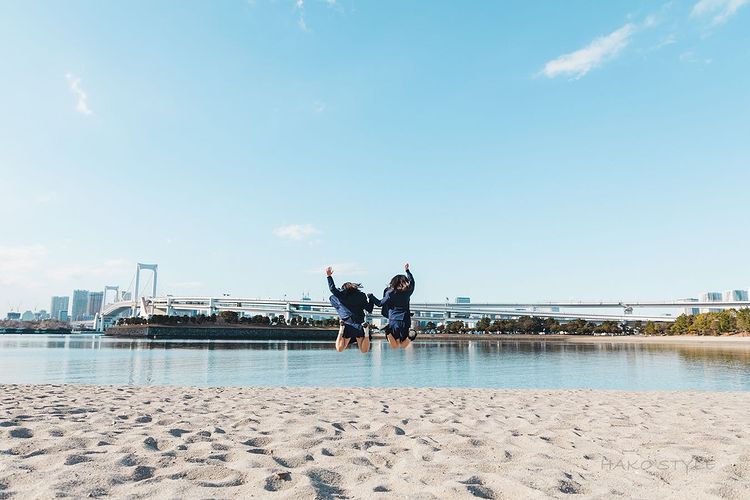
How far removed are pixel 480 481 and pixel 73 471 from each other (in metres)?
3.24

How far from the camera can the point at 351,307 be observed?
7.90 metres

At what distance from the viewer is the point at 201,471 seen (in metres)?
4.30

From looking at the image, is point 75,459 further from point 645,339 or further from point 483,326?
point 483,326

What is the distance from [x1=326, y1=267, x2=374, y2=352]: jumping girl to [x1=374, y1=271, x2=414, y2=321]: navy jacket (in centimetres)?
22

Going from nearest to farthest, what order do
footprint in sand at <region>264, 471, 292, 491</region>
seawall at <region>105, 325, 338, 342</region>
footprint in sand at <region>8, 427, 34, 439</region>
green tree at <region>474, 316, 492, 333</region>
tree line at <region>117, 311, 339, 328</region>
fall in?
footprint in sand at <region>264, 471, 292, 491</region> < footprint in sand at <region>8, 427, 34, 439</region> < seawall at <region>105, 325, 338, 342</region> < tree line at <region>117, 311, 339, 328</region> < green tree at <region>474, 316, 492, 333</region>

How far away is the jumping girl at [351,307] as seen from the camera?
25.7 feet

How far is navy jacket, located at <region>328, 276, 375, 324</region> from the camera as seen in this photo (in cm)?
785

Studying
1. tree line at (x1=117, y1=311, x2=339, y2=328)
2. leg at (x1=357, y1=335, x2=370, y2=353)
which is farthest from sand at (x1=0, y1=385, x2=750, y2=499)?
tree line at (x1=117, y1=311, x2=339, y2=328)

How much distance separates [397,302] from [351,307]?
694mm

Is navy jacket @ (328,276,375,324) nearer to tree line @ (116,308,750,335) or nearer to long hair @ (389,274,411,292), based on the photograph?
long hair @ (389,274,411,292)

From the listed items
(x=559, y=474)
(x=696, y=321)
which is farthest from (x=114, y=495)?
(x=696, y=321)

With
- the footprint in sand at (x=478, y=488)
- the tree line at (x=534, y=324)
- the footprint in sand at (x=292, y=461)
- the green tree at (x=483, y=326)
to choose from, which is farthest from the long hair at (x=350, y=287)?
the green tree at (x=483, y=326)

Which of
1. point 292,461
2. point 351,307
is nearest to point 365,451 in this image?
point 292,461

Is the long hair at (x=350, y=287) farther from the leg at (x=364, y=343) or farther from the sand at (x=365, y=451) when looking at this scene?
the sand at (x=365, y=451)
